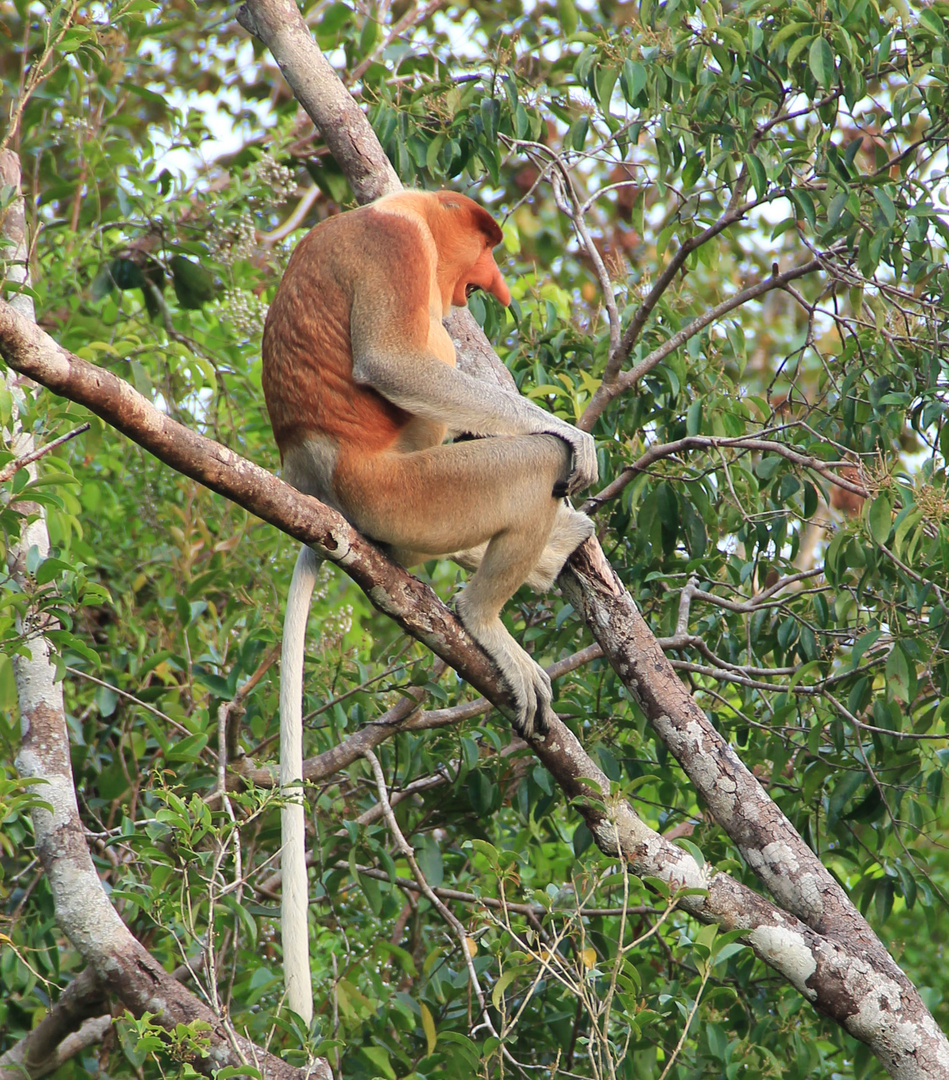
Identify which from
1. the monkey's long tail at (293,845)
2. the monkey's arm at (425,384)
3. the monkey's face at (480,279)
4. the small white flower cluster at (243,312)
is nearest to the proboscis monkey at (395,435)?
the monkey's arm at (425,384)

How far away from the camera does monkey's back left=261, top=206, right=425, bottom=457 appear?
2.34 metres

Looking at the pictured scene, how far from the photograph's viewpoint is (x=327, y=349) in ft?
7.66

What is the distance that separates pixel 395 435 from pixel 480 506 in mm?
251

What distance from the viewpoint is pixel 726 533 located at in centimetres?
297

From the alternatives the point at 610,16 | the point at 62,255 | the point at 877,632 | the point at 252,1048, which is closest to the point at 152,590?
the point at 62,255

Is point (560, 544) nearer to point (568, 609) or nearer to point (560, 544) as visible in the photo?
point (560, 544)

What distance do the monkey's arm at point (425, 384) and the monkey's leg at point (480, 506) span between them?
36 mm

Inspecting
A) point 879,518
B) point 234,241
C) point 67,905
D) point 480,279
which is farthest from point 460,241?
point 67,905

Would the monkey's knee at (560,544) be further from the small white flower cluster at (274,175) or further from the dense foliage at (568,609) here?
the small white flower cluster at (274,175)

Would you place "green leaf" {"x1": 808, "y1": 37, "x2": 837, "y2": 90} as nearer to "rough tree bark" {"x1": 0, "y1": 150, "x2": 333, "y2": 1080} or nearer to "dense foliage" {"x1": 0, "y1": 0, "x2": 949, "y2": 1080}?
"dense foliage" {"x1": 0, "y1": 0, "x2": 949, "y2": 1080}

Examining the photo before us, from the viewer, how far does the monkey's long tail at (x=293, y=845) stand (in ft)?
6.01

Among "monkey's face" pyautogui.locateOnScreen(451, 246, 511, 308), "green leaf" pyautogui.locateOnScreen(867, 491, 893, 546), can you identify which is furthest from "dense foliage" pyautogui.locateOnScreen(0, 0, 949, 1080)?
"monkey's face" pyautogui.locateOnScreen(451, 246, 511, 308)

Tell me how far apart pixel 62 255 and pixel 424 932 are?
88.9 inches

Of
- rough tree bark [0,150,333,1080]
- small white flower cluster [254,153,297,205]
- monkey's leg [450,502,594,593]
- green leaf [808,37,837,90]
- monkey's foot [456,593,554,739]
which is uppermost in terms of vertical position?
green leaf [808,37,837,90]
